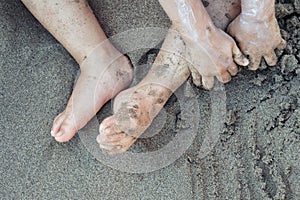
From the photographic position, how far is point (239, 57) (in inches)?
64.5

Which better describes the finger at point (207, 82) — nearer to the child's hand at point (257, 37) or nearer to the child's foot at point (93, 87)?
the child's hand at point (257, 37)

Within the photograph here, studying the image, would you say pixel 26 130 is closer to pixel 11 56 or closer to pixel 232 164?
pixel 11 56

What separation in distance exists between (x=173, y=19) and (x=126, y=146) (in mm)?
360

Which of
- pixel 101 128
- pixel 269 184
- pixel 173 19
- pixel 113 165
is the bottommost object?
pixel 269 184

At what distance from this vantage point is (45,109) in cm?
185

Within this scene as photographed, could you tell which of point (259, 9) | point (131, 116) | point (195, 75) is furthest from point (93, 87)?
point (259, 9)

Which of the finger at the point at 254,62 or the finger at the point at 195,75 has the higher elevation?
the finger at the point at 195,75

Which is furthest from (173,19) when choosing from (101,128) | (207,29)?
(101,128)

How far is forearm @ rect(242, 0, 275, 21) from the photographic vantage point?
160cm

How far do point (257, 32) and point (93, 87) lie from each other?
0.49 m

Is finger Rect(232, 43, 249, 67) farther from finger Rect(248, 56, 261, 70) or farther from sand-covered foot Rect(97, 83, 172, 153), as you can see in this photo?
sand-covered foot Rect(97, 83, 172, 153)

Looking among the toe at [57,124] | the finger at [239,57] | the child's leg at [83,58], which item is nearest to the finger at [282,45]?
the finger at [239,57]

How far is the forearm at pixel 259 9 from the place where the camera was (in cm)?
160

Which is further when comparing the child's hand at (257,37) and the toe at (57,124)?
the toe at (57,124)
